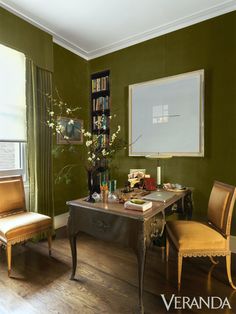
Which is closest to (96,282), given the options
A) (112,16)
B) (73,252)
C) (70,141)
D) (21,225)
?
(73,252)

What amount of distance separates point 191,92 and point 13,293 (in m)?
3.01

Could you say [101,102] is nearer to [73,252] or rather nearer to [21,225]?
[21,225]

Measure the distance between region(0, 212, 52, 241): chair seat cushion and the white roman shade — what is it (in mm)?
1001

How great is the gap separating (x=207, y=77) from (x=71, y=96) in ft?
7.00

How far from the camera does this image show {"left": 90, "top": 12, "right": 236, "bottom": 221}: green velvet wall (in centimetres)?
268

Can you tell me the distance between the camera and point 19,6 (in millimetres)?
2600

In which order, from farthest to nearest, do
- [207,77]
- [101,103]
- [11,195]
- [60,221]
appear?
[101,103], [60,221], [207,77], [11,195]

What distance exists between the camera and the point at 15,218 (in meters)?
2.50

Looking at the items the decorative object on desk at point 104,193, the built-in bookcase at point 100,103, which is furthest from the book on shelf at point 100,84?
the decorative object on desk at point 104,193

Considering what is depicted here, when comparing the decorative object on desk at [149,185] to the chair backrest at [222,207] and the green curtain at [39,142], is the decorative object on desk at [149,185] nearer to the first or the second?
the chair backrest at [222,207]

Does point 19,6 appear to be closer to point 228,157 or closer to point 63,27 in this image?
point 63,27

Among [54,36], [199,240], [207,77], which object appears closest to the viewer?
[199,240]

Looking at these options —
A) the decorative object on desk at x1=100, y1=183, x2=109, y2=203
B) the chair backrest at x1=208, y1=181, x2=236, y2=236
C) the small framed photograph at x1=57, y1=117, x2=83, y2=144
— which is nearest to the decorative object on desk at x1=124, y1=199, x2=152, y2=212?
the decorative object on desk at x1=100, y1=183, x2=109, y2=203

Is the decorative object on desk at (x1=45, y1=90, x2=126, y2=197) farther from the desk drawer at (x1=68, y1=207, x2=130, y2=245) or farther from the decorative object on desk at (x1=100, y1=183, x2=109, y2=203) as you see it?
the desk drawer at (x1=68, y1=207, x2=130, y2=245)
